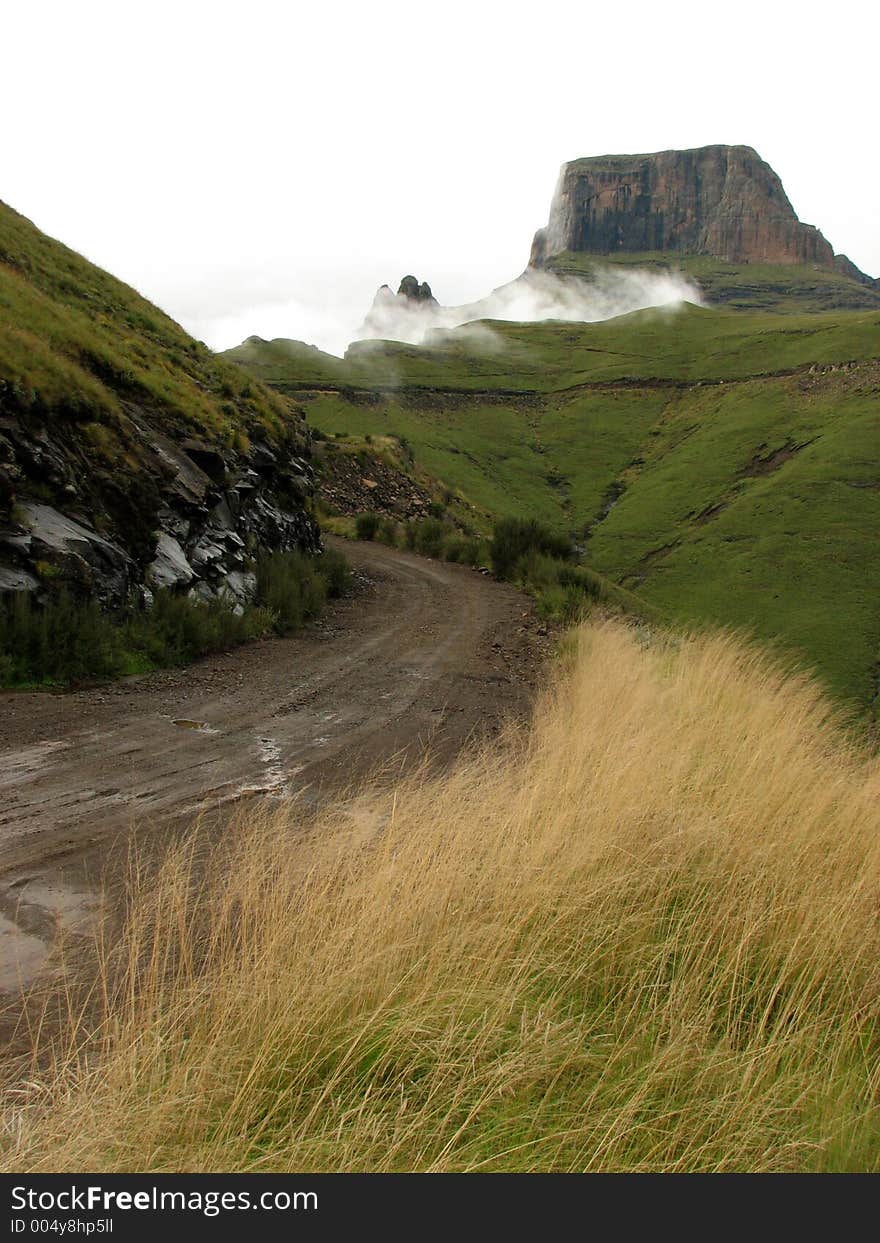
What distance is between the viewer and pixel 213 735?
8.23m

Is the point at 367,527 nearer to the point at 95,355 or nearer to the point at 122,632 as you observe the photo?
the point at 95,355

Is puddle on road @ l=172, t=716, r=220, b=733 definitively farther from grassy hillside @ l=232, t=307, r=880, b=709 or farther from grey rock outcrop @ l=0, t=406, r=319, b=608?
grassy hillside @ l=232, t=307, r=880, b=709

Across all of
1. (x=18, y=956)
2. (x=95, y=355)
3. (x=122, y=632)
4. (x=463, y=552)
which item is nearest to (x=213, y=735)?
(x=122, y=632)

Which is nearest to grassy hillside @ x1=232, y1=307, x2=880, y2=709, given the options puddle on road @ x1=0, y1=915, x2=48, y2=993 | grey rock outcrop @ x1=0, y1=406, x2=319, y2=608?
grey rock outcrop @ x1=0, y1=406, x2=319, y2=608

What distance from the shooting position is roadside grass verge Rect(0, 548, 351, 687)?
955 centimetres

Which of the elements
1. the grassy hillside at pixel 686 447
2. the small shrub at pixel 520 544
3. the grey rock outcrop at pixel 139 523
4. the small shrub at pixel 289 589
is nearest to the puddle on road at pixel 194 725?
the grey rock outcrop at pixel 139 523

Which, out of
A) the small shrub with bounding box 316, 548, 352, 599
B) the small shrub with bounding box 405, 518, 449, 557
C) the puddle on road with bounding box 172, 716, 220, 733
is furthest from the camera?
the small shrub with bounding box 405, 518, 449, 557

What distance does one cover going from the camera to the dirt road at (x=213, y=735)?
4875 mm

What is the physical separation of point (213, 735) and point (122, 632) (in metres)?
3.70

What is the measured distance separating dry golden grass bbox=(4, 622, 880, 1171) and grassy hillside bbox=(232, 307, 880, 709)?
1459 inches

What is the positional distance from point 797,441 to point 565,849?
8768 centimetres

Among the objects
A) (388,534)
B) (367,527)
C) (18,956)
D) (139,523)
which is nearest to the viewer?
(18,956)

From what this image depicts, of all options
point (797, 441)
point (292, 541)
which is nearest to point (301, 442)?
point (292, 541)

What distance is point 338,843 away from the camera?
463cm
